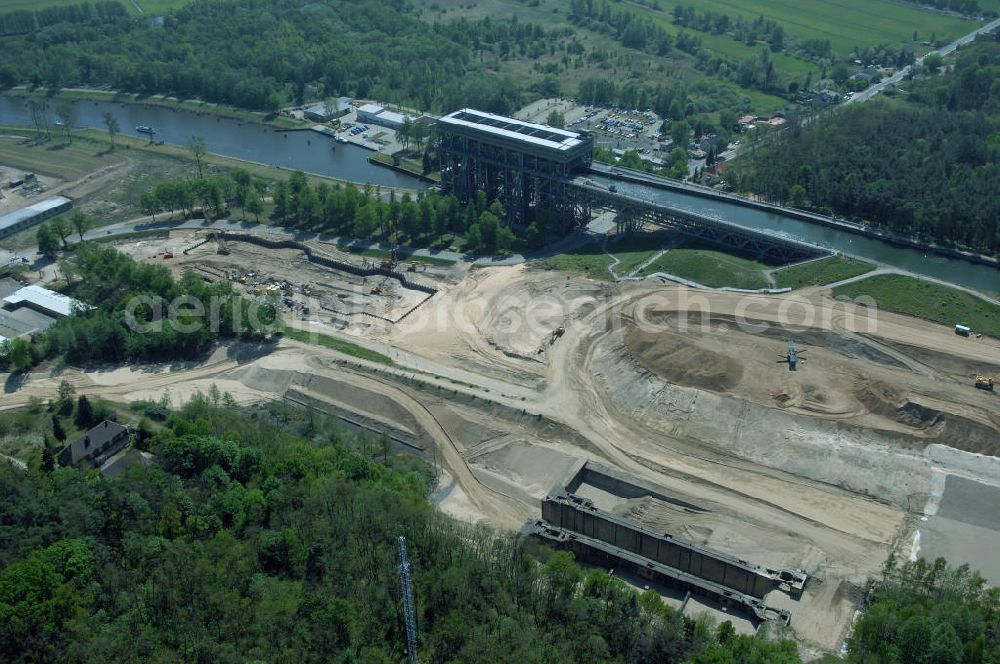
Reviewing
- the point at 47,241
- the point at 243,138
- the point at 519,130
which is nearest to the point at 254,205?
the point at 47,241

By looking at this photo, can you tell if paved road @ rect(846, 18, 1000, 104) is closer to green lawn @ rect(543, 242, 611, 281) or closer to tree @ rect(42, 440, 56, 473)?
green lawn @ rect(543, 242, 611, 281)

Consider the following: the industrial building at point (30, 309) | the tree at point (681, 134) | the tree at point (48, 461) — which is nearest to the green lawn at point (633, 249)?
the tree at point (681, 134)

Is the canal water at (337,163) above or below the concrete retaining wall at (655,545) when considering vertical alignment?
above

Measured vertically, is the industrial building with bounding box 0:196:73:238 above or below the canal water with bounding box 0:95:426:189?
below

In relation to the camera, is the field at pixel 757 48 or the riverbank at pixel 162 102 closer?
the riverbank at pixel 162 102

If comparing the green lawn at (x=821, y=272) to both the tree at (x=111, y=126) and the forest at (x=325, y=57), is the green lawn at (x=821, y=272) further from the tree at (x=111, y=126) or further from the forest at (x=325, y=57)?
the tree at (x=111, y=126)

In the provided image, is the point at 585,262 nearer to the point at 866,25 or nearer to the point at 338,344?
the point at 338,344

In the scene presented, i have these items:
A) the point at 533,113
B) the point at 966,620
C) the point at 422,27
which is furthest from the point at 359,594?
the point at 422,27

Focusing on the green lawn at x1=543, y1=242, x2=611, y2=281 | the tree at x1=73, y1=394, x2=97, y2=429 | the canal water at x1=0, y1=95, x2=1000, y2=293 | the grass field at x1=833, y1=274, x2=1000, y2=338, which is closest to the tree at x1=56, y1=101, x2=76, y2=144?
the canal water at x1=0, y1=95, x2=1000, y2=293
